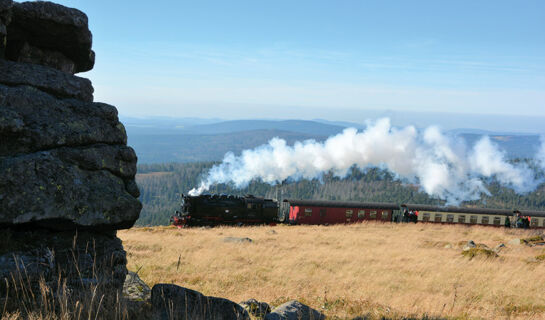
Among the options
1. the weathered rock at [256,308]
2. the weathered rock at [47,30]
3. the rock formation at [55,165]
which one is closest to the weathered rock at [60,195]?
the rock formation at [55,165]

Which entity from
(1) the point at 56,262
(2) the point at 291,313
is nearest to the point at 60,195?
(1) the point at 56,262

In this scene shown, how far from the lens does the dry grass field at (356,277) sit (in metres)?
10.2

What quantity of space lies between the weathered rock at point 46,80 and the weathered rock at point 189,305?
417 centimetres

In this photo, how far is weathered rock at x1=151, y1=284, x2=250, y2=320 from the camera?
18.8 ft

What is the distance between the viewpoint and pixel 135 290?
7.10 metres

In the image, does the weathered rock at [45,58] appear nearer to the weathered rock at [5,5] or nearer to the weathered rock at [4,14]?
the weathered rock at [4,14]

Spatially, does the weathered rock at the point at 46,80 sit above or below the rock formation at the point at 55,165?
above

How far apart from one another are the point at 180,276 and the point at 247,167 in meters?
181

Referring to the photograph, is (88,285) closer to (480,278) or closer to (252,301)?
(252,301)

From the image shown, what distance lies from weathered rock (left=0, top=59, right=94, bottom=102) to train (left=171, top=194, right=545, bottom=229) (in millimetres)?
32760

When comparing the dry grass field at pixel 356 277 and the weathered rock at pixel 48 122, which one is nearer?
the weathered rock at pixel 48 122

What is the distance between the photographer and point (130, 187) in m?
7.17

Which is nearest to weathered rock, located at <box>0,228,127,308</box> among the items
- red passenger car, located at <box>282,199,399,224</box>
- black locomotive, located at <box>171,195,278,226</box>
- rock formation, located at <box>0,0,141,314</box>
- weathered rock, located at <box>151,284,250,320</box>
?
rock formation, located at <box>0,0,141,314</box>

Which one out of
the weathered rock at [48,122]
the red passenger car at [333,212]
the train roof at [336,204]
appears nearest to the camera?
the weathered rock at [48,122]
